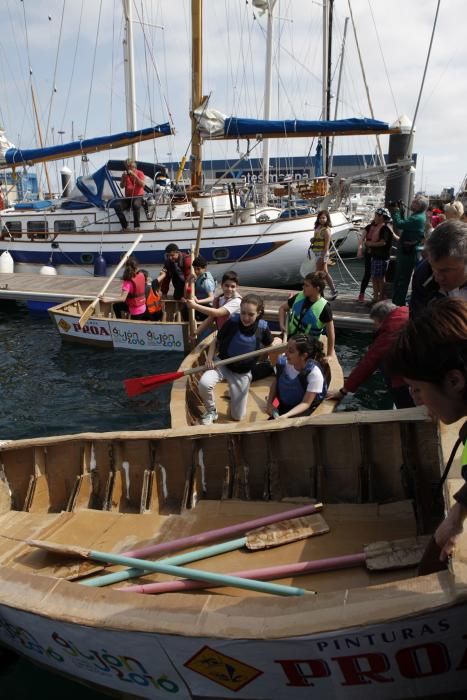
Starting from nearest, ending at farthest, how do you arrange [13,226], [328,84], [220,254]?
[220,254] → [13,226] → [328,84]

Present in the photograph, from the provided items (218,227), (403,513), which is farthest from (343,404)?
(218,227)

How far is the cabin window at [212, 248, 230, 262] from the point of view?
16828 mm

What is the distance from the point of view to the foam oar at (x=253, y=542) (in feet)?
12.2

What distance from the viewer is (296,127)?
15727mm

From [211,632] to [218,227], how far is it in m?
15.2

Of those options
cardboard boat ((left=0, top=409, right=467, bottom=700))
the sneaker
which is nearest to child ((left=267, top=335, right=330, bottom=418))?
cardboard boat ((left=0, top=409, right=467, bottom=700))

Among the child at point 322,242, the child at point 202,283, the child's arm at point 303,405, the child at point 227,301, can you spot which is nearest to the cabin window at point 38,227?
the child at point 202,283

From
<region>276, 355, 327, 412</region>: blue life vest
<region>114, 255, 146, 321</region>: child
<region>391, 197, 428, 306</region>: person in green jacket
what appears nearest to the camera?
<region>276, 355, 327, 412</region>: blue life vest

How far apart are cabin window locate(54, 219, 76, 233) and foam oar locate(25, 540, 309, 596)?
52.7 ft

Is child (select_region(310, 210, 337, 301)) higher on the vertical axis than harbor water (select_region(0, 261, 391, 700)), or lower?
higher

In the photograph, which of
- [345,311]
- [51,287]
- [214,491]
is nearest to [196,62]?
[51,287]

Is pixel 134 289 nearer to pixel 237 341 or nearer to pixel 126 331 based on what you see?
pixel 126 331

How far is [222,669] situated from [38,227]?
61.9 ft

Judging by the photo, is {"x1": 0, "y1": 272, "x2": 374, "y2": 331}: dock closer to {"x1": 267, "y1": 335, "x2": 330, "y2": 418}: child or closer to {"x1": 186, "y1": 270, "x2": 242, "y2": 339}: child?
{"x1": 186, "y1": 270, "x2": 242, "y2": 339}: child
